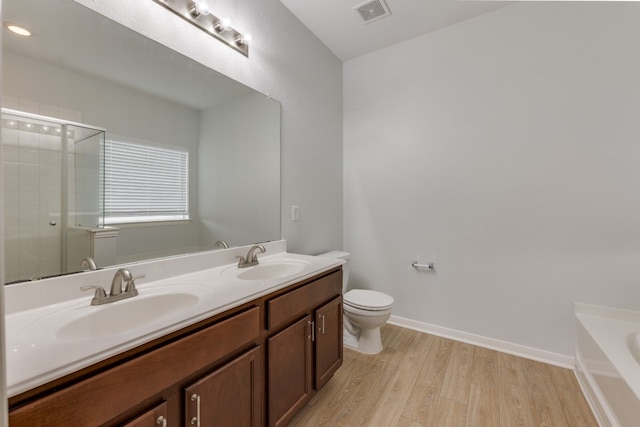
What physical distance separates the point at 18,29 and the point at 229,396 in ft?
5.15

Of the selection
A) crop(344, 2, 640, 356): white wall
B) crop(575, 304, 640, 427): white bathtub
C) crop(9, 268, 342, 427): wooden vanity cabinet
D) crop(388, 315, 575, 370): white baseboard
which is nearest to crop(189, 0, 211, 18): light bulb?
crop(9, 268, 342, 427): wooden vanity cabinet

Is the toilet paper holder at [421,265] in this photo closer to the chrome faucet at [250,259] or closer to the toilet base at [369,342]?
the toilet base at [369,342]

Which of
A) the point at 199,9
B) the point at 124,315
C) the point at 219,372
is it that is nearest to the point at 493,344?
the point at 219,372

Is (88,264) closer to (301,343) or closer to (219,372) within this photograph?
(219,372)

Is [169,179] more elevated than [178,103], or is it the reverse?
[178,103]

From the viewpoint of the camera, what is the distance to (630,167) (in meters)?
1.81

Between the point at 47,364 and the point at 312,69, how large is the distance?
8.36 ft

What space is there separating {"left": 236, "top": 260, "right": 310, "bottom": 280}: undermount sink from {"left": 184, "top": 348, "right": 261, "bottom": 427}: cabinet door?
529 mm

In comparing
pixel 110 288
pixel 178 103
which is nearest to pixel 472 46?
pixel 178 103

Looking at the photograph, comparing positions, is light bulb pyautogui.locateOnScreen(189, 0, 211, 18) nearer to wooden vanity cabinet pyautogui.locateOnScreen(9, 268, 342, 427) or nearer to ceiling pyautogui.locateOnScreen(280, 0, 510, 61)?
ceiling pyautogui.locateOnScreen(280, 0, 510, 61)

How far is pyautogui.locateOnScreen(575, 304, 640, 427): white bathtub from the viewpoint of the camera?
1249mm

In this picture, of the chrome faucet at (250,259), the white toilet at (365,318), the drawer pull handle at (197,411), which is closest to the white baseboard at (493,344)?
the white toilet at (365,318)

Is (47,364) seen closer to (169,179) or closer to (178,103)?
(169,179)

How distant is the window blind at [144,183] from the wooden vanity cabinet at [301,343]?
746 millimetres
